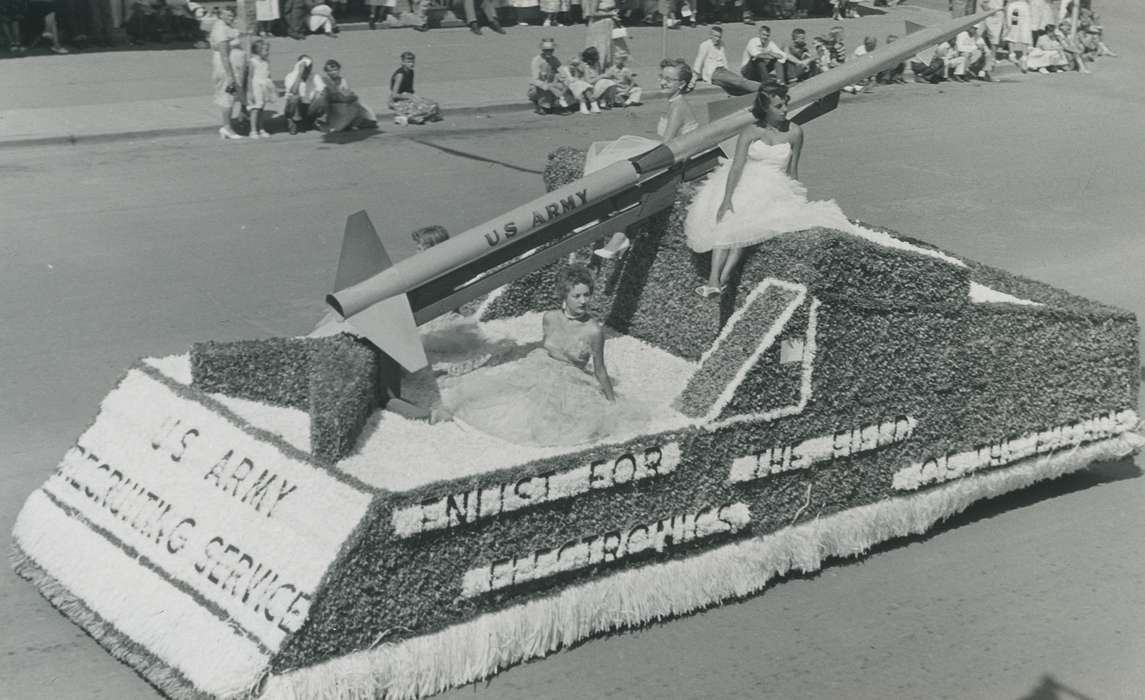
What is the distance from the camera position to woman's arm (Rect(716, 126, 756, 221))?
28.2 feet

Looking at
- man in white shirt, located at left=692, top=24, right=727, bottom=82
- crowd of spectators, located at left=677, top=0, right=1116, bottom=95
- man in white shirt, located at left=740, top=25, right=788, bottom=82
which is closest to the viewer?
man in white shirt, located at left=740, top=25, right=788, bottom=82

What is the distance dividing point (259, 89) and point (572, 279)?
11.9 m

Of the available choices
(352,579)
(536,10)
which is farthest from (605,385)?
(536,10)

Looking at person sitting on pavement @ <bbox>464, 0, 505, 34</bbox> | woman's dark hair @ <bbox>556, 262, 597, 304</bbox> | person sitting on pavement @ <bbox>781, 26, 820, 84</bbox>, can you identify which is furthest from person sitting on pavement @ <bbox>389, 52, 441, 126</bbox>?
woman's dark hair @ <bbox>556, 262, 597, 304</bbox>

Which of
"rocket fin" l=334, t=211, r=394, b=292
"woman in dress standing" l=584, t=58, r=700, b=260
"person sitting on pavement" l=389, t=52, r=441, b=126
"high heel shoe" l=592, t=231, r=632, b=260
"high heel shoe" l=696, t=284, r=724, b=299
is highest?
"woman in dress standing" l=584, t=58, r=700, b=260

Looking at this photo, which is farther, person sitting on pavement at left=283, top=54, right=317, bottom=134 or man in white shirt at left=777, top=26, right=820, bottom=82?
man in white shirt at left=777, top=26, right=820, bottom=82

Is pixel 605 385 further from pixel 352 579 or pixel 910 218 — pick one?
pixel 910 218

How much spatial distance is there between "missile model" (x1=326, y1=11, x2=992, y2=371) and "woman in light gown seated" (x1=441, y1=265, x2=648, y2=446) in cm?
39

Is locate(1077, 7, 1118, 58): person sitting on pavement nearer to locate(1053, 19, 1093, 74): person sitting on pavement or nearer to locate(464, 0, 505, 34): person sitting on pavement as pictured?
locate(1053, 19, 1093, 74): person sitting on pavement

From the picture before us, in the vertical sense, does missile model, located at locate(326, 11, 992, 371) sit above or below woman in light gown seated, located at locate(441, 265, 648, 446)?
above

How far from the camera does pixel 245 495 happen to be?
22.3ft

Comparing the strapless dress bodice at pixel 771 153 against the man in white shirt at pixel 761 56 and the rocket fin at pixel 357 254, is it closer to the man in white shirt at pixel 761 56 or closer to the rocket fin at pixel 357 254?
the rocket fin at pixel 357 254

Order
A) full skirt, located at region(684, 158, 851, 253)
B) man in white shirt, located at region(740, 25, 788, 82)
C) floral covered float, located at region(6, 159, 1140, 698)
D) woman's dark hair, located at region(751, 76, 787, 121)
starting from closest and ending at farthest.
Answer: floral covered float, located at region(6, 159, 1140, 698) < full skirt, located at region(684, 158, 851, 253) < woman's dark hair, located at region(751, 76, 787, 121) < man in white shirt, located at region(740, 25, 788, 82)

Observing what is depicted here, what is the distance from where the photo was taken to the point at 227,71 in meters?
18.5
